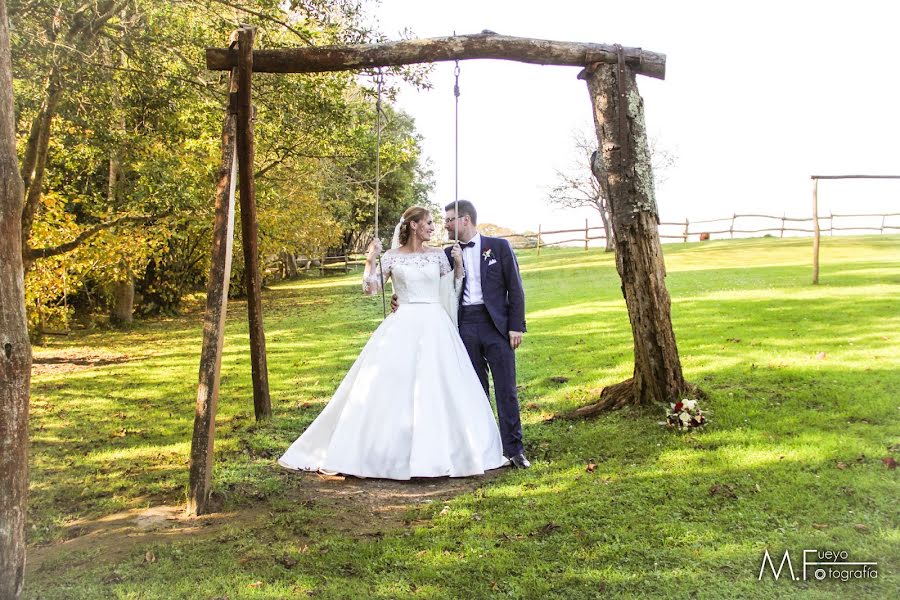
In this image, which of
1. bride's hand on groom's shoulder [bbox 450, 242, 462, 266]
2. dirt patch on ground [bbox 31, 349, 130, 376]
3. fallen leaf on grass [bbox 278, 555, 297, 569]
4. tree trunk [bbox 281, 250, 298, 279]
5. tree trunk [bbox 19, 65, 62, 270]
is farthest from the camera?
tree trunk [bbox 281, 250, 298, 279]

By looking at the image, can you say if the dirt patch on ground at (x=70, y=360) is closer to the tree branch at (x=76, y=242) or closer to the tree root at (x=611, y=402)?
the tree branch at (x=76, y=242)

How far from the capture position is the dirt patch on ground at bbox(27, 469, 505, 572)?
5.06 metres

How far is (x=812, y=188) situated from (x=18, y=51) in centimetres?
1409

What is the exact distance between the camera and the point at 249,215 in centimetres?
740

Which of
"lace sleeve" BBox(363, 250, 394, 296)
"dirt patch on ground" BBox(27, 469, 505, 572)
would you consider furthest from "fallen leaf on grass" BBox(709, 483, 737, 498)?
"lace sleeve" BBox(363, 250, 394, 296)

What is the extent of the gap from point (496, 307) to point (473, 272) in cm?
35

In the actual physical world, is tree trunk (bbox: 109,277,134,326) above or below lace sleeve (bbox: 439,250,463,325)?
below

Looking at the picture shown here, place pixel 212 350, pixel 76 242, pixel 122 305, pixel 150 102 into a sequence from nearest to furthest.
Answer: pixel 212 350, pixel 150 102, pixel 76 242, pixel 122 305

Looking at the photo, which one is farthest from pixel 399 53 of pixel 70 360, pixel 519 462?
pixel 70 360

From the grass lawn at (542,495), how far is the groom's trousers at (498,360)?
33 cm

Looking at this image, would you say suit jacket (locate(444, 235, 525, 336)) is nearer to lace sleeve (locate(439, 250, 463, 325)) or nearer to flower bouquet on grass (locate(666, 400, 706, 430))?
lace sleeve (locate(439, 250, 463, 325))

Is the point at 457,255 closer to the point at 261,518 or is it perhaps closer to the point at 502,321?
the point at 502,321

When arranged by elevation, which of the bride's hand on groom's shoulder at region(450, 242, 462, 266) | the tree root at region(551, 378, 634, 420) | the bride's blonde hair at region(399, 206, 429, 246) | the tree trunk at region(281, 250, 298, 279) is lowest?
the tree root at region(551, 378, 634, 420)

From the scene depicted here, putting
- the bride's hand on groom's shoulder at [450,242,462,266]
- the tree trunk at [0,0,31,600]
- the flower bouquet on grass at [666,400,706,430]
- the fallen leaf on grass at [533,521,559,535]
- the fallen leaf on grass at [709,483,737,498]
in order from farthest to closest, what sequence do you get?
the flower bouquet on grass at [666,400,706,430] < the bride's hand on groom's shoulder at [450,242,462,266] < the fallen leaf on grass at [709,483,737,498] < the fallen leaf on grass at [533,521,559,535] < the tree trunk at [0,0,31,600]
